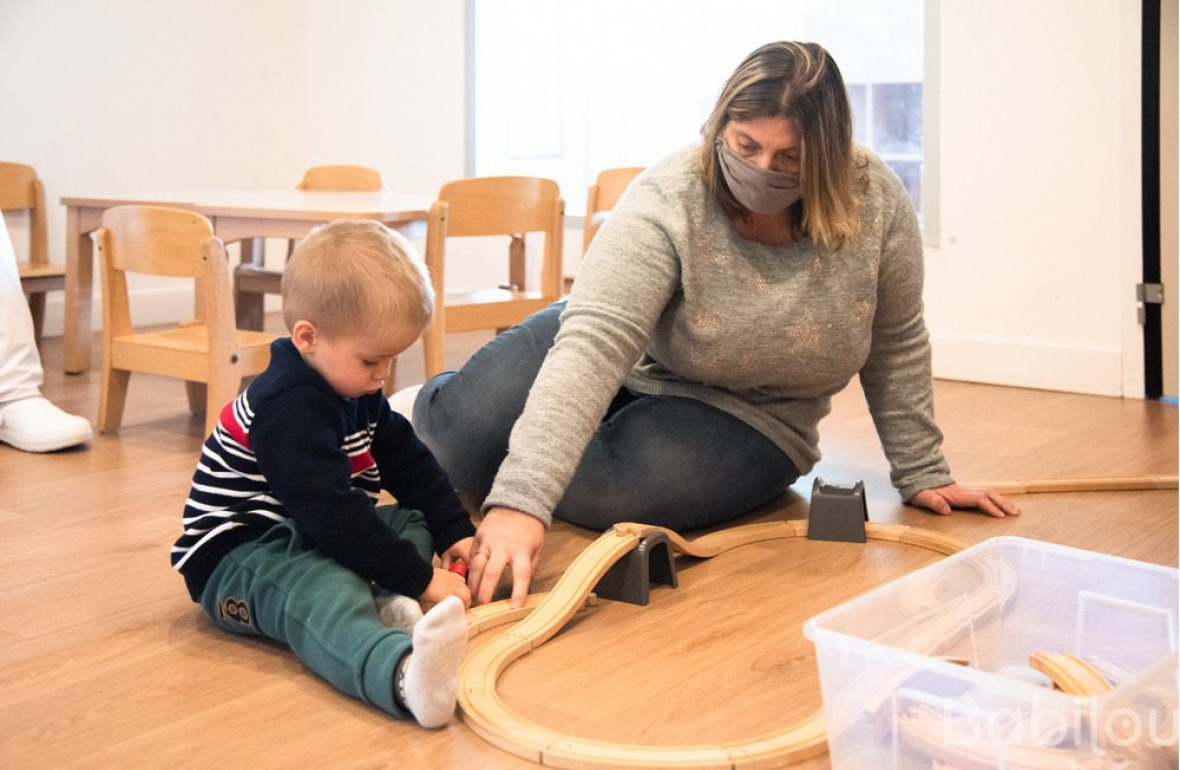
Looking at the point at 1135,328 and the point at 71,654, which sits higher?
the point at 1135,328

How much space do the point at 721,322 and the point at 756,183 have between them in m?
0.21

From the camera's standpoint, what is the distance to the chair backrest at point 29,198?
3962mm

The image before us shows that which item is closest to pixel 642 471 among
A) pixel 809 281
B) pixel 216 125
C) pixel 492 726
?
pixel 809 281

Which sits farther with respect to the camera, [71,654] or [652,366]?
[652,366]

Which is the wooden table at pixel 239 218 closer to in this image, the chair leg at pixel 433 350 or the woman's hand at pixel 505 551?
the chair leg at pixel 433 350

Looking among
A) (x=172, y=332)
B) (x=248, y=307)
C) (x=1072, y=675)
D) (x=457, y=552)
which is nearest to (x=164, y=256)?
(x=172, y=332)

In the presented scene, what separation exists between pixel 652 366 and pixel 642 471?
202mm

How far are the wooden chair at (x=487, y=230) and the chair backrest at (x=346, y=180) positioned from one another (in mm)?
863

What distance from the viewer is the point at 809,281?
5.84ft

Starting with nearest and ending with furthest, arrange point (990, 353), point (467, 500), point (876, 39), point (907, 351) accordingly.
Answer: point (907, 351), point (467, 500), point (990, 353), point (876, 39)

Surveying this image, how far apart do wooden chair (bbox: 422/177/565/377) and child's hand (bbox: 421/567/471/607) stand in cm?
137

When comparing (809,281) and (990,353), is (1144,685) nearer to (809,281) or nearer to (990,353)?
(809,281)

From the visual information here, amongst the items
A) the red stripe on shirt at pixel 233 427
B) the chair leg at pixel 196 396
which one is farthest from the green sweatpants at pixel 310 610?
the chair leg at pixel 196 396

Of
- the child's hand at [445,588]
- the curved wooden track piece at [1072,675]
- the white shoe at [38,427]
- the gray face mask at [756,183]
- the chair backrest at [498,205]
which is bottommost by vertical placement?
the child's hand at [445,588]
